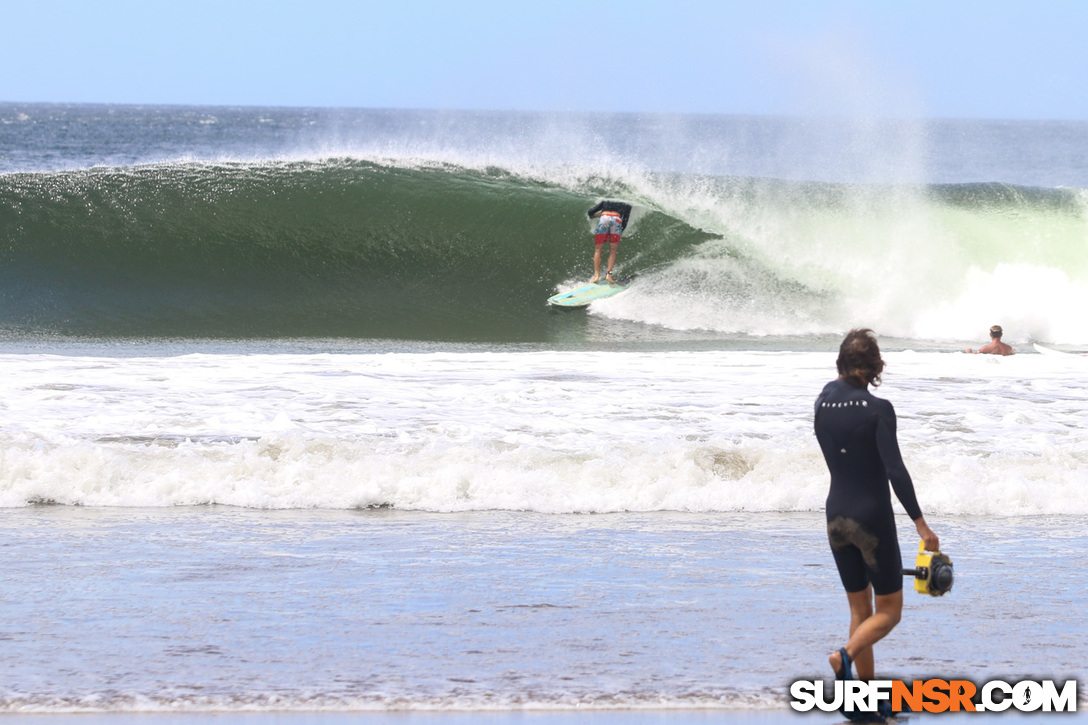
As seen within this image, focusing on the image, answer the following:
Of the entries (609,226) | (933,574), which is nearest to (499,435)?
(933,574)

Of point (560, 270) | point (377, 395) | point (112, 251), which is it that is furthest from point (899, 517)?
point (112, 251)

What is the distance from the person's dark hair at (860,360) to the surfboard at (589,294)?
36.7 ft

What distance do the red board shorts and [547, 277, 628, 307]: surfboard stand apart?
605mm

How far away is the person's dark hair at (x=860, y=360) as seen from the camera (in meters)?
3.56

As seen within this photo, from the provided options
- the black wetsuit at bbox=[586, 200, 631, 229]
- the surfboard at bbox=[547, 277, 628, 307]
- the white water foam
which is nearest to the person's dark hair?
the white water foam

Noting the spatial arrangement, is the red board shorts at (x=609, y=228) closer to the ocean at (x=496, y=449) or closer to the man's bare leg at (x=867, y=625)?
the ocean at (x=496, y=449)

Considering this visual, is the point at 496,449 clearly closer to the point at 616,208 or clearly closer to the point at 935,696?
the point at 935,696

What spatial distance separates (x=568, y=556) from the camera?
17.3ft

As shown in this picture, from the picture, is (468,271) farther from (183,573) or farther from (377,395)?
(183,573)

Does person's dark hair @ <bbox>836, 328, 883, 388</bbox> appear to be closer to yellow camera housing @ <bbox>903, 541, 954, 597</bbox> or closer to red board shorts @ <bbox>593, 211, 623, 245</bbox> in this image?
yellow camera housing @ <bbox>903, 541, 954, 597</bbox>

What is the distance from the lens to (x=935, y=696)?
364cm

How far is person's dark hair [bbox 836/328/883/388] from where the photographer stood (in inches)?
140

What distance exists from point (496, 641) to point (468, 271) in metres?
12.4

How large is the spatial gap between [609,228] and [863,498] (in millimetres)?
11616
